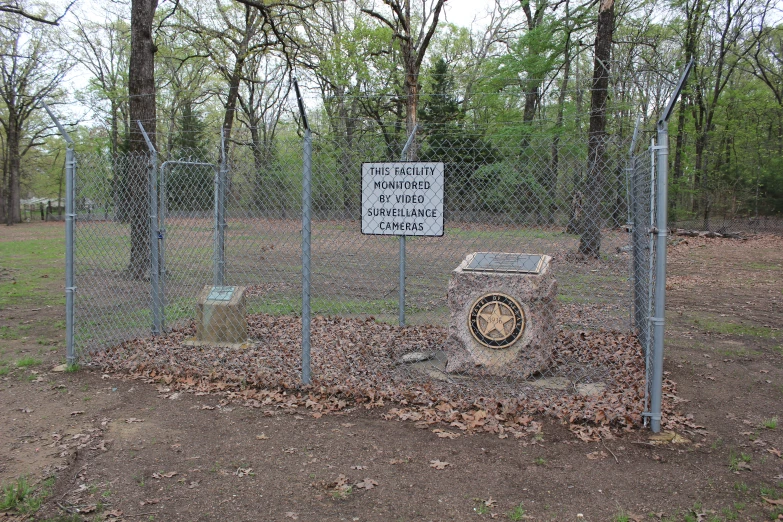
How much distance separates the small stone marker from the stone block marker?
2449 mm

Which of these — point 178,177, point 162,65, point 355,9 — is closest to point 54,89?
point 162,65

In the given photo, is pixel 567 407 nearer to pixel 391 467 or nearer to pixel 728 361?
pixel 391 467

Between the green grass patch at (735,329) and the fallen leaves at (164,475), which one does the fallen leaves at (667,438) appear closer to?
the fallen leaves at (164,475)

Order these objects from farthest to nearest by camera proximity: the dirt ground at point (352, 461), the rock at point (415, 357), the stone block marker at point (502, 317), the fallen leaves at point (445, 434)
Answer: the rock at point (415, 357)
the stone block marker at point (502, 317)
the fallen leaves at point (445, 434)
the dirt ground at point (352, 461)

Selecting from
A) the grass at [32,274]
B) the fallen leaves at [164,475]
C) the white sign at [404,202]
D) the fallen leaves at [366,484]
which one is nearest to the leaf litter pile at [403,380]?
the fallen leaves at [366,484]

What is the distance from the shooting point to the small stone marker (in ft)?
19.9

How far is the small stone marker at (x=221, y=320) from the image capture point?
6.08 metres

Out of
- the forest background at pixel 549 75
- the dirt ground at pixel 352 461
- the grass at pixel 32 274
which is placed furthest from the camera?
the forest background at pixel 549 75

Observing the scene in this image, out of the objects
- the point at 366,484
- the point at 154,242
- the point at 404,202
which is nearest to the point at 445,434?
the point at 366,484

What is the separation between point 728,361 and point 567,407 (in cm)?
254

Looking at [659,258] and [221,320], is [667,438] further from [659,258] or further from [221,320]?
[221,320]

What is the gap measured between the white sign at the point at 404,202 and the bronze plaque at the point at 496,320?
878 millimetres

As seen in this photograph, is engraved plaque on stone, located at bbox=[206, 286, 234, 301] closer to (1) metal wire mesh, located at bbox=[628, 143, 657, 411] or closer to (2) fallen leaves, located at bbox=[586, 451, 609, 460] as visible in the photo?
(2) fallen leaves, located at bbox=[586, 451, 609, 460]

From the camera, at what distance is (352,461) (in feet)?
11.6
